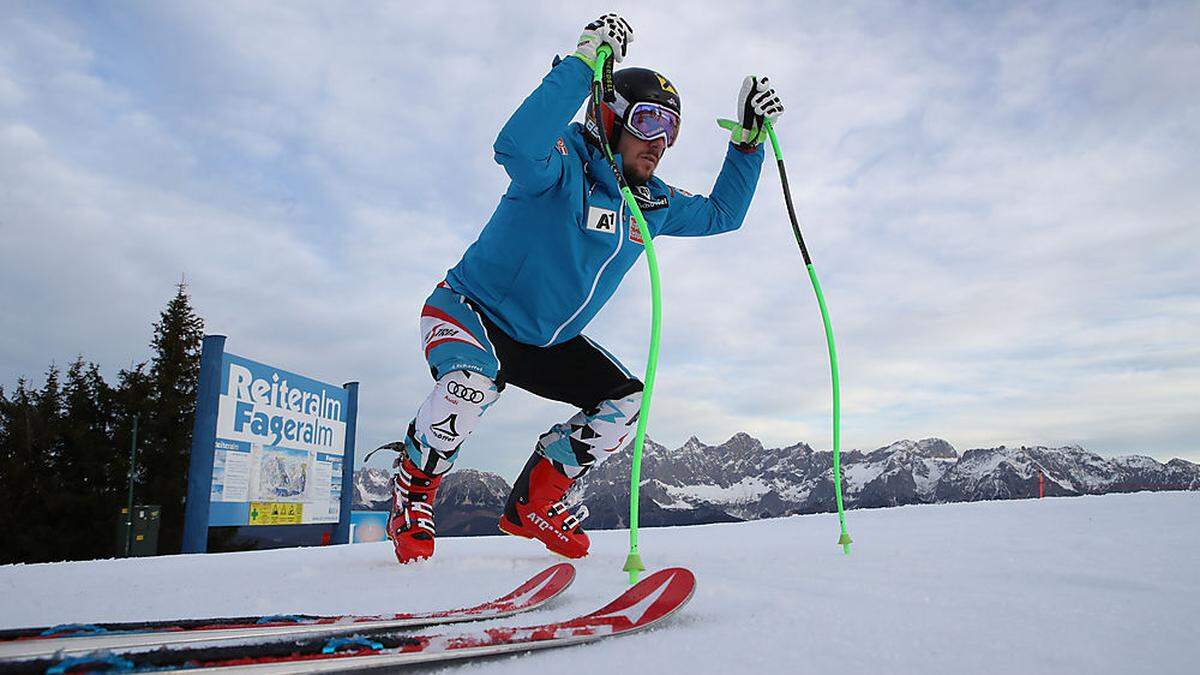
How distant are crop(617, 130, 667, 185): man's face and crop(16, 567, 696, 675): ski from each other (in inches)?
73.7

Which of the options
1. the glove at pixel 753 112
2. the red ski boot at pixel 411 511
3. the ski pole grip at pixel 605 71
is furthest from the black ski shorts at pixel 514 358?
the glove at pixel 753 112

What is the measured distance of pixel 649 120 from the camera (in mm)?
2764

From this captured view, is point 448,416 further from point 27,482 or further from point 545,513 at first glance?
point 27,482

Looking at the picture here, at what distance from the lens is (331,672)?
926 mm

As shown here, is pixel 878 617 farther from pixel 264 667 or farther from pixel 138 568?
pixel 138 568

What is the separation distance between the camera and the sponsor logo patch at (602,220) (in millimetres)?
2684

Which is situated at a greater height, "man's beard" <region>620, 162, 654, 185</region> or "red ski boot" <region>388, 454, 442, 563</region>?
A: "man's beard" <region>620, 162, 654, 185</region>

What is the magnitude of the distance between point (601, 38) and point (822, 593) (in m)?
1.82

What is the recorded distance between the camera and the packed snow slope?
105cm

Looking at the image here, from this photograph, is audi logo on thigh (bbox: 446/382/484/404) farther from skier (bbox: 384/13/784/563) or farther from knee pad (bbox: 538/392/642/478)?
knee pad (bbox: 538/392/642/478)

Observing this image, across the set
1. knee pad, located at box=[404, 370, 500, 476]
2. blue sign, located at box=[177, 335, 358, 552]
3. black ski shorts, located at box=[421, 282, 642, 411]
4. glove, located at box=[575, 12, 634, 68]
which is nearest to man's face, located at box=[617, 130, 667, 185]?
glove, located at box=[575, 12, 634, 68]

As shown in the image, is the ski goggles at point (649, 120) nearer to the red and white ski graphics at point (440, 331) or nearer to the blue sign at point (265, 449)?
the red and white ski graphics at point (440, 331)

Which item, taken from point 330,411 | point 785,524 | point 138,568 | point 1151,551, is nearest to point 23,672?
point 138,568

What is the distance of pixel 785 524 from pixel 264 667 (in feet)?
12.5
